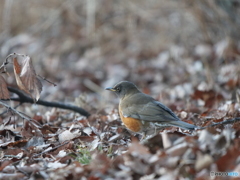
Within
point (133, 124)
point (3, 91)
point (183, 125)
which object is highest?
point (3, 91)

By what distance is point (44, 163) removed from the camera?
Answer: 358 centimetres

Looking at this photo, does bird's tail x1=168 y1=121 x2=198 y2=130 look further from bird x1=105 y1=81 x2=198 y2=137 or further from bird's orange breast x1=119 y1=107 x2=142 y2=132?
bird's orange breast x1=119 y1=107 x2=142 y2=132

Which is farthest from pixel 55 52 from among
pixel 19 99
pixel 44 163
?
pixel 44 163

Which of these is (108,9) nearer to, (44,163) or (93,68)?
(93,68)

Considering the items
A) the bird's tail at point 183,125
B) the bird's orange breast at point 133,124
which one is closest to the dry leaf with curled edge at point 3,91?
the bird's orange breast at point 133,124

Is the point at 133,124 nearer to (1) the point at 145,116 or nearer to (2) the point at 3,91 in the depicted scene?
(1) the point at 145,116

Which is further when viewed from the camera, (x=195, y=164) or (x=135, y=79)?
(x=135, y=79)

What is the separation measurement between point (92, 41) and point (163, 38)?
7.34ft

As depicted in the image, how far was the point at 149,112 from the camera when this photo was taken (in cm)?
468

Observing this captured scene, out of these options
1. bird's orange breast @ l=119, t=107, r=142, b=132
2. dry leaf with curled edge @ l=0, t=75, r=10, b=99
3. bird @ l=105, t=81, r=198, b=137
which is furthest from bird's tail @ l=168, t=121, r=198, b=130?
dry leaf with curled edge @ l=0, t=75, r=10, b=99

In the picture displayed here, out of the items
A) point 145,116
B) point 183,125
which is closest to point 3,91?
point 145,116

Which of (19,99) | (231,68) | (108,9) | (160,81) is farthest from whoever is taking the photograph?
(108,9)

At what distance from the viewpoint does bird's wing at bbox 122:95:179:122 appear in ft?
14.7

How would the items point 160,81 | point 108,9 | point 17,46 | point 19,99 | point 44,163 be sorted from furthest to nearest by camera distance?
point 17,46 < point 108,9 < point 160,81 < point 19,99 < point 44,163
